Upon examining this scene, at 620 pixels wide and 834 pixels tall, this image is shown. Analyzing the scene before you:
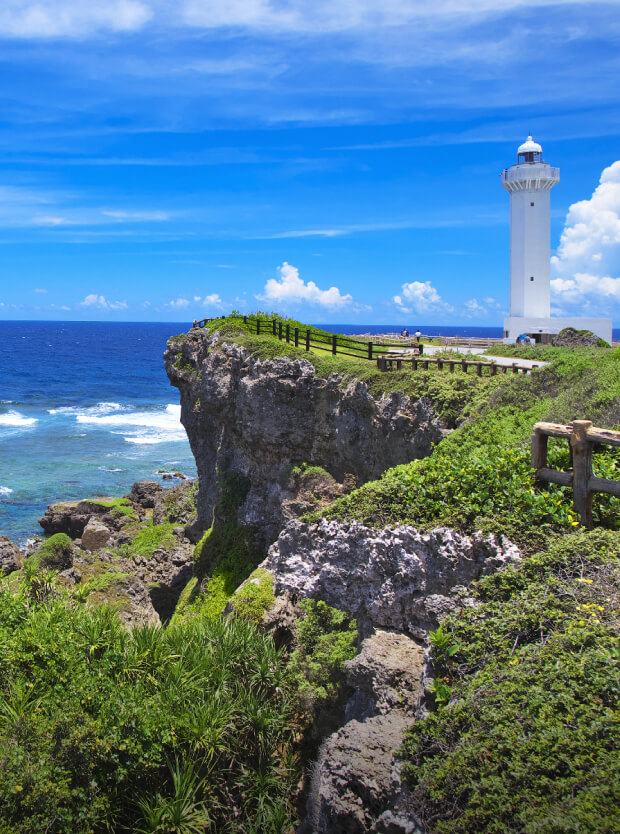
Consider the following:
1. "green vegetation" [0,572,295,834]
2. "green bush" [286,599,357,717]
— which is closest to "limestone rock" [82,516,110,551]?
"green vegetation" [0,572,295,834]

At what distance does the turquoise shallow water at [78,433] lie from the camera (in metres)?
48.5

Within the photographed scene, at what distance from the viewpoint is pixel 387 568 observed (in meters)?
14.0

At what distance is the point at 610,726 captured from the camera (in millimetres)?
7199

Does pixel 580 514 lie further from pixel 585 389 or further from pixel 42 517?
pixel 42 517

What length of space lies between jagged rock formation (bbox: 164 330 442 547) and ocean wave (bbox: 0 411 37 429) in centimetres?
4299

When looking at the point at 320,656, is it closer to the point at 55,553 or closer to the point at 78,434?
the point at 55,553

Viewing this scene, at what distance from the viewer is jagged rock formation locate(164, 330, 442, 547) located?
2275cm

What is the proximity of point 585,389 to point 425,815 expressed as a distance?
12.3 metres

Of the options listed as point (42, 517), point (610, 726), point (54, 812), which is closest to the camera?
point (610, 726)

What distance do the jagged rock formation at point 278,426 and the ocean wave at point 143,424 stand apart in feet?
112

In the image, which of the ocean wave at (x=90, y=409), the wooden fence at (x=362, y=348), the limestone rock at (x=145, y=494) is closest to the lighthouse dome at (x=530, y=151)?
the wooden fence at (x=362, y=348)

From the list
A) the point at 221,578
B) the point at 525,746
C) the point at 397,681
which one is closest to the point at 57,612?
the point at 397,681

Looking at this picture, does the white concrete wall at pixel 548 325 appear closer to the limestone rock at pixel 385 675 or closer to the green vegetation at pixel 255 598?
the green vegetation at pixel 255 598

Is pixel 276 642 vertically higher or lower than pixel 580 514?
lower
